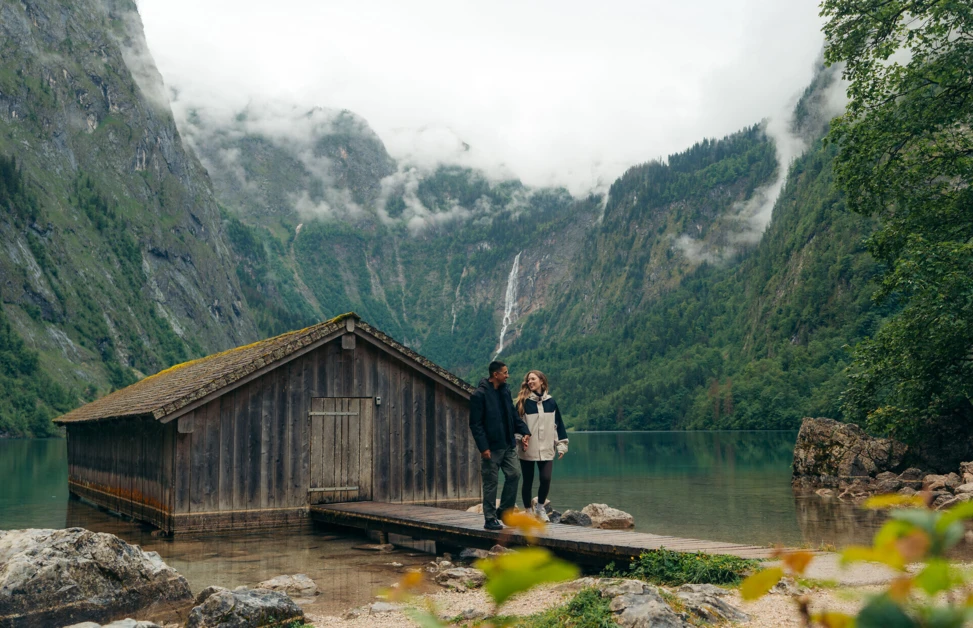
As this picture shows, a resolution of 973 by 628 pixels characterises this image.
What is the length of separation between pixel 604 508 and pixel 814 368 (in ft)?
359

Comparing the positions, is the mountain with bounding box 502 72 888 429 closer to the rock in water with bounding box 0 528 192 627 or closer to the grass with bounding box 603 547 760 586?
the grass with bounding box 603 547 760 586

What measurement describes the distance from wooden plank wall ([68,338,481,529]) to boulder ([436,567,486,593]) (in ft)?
24.4

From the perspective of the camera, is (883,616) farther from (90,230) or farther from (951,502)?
(90,230)

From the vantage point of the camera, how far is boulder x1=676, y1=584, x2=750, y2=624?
336 inches

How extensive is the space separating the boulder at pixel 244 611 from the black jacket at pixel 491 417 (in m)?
4.06

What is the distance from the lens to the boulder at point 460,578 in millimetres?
12102

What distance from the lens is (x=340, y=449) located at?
20469mm

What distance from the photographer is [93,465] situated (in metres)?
27.8

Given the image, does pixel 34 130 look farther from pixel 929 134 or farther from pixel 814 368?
pixel 929 134

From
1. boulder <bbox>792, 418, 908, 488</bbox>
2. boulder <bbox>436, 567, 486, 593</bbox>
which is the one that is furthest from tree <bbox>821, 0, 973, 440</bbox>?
boulder <bbox>436, 567, 486, 593</bbox>

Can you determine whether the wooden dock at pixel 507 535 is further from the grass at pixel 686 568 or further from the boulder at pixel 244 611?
the boulder at pixel 244 611

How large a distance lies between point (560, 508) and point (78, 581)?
17144mm

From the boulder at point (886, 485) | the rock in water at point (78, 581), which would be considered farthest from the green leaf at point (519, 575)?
the boulder at point (886, 485)

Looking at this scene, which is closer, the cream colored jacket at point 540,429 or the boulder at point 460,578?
the boulder at point 460,578
